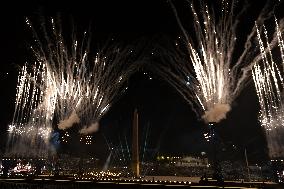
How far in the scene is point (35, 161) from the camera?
7394cm

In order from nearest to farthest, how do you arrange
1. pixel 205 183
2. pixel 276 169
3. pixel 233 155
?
pixel 205 183 < pixel 276 169 < pixel 233 155

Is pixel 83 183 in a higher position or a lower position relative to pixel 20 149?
lower

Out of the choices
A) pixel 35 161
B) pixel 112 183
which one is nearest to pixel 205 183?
pixel 112 183

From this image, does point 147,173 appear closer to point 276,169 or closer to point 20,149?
point 276,169

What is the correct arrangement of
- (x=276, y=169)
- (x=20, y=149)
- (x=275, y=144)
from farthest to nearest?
(x=20, y=149) → (x=275, y=144) → (x=276, y=169)

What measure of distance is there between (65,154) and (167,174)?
156 ft

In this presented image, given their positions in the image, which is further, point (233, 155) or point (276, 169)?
point (233, 155)

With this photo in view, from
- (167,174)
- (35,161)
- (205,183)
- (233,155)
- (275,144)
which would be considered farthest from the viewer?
(233,155)

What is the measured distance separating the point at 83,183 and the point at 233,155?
81266 millimetres

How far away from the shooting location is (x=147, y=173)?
69.1 metres

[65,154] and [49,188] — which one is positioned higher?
[65,154]

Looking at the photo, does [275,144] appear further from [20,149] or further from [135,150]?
[20,149]

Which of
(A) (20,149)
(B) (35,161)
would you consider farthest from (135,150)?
(A) (20,149)

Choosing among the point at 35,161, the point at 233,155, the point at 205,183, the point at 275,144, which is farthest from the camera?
the point at 233,155
